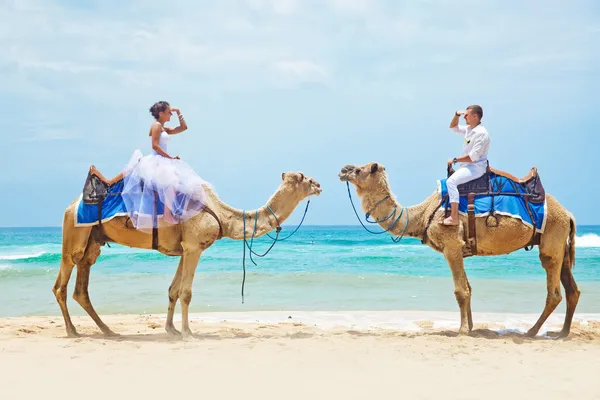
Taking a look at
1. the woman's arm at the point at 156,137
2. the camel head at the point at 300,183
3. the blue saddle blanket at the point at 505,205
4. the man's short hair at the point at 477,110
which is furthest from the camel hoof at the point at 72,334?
the man's short hair at the point at 477,110

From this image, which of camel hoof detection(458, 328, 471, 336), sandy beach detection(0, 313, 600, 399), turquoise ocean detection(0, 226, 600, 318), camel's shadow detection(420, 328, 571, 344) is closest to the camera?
sandy beach detection(0, 313, 600, 399)

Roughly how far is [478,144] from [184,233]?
151 inches

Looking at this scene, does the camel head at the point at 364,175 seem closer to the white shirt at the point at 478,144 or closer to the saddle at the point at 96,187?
the white shirt at the point at 478,144

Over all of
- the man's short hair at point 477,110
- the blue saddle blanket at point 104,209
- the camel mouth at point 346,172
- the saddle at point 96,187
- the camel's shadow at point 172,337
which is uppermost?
the man's short hair at point 477,110

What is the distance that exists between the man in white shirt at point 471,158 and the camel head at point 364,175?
2.91ft

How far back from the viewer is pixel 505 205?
783cm

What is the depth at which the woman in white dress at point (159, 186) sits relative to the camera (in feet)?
24.8

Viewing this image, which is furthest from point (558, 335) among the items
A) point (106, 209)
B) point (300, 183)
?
point (106, 209)

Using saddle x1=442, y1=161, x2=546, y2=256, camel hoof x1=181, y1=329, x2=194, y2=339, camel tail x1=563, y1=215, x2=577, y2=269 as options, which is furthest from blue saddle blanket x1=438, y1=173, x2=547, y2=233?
camel hoof x1=181, y1=329, x2=194, y2=339

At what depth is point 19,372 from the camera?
571 cm

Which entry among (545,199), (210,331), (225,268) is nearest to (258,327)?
(210,331)

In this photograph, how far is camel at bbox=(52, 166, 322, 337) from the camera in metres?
7.70

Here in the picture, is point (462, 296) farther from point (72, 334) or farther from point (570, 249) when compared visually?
point (72, 334)

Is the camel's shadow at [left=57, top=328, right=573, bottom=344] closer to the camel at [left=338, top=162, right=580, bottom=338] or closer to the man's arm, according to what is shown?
the camel at [left=338, top=162, right=580, bottom=338]
